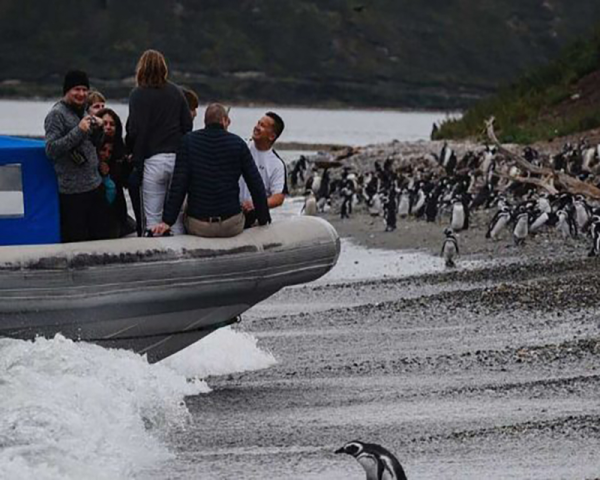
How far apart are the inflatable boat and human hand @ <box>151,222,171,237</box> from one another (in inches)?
2.5

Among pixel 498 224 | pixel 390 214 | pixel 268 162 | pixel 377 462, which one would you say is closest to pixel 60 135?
pixel 268 162

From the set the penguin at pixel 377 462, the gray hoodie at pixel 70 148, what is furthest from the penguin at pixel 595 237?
the penguin at pixel 377 462

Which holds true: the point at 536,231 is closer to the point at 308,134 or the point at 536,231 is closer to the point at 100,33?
the point at 308,134

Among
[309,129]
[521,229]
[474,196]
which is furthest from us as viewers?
[309,129]

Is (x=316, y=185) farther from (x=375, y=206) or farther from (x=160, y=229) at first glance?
(x=160, y=229)

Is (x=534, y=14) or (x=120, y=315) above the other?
(x=534, y=14)

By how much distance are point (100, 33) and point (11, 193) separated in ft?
444

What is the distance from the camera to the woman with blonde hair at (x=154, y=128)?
30.5 ft

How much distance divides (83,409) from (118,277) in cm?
125

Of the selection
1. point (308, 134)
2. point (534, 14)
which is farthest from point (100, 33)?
point (308, 134)

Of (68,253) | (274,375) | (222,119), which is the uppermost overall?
(222,119)

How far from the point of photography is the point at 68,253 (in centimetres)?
891

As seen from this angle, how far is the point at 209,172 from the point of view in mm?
9203

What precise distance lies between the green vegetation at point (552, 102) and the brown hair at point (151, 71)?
23909 millimetres
